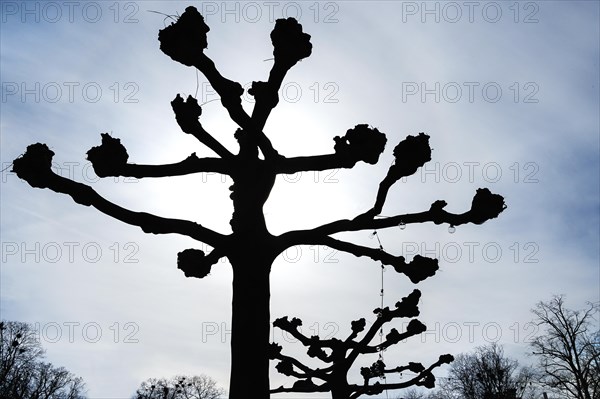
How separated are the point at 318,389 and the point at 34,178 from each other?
7.99 m

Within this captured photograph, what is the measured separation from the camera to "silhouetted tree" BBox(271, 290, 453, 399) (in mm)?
10180

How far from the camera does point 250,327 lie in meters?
3.54

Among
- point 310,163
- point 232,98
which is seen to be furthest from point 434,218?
point 232,98

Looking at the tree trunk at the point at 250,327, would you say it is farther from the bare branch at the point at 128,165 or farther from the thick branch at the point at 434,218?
the bare branch at the point at 128,165

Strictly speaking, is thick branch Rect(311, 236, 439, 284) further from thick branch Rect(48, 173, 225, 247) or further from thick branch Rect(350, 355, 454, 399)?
thick branch Rect(350, 355, 454, 399)

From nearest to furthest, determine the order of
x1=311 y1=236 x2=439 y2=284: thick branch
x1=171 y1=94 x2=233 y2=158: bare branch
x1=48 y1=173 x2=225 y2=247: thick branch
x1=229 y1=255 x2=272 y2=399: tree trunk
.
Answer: x1=229 y1=255 x2=272 y2=399: tree trunk
x1=48 y1=173 x2=225 y2=247: thick branch
x1=171 y1=94 x2=233 y2=158: bare branch
x1=311 y1=236 x2=439 y2=284: thick branch

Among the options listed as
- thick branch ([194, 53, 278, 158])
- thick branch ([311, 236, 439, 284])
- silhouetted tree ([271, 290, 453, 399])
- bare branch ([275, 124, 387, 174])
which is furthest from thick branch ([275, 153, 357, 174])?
silhouetted tree ([271, 290, 453, 399])

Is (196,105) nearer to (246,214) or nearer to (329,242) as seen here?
(246,214)

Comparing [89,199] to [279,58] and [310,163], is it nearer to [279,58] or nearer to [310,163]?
[310,163]

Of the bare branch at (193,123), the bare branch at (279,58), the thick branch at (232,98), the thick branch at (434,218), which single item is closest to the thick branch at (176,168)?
the bare branch at (193,123)

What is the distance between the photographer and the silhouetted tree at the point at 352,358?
33.4 feet

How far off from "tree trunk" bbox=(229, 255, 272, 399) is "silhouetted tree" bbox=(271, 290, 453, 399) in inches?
244

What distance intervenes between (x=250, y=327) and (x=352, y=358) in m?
7.83

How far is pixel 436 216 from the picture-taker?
4.57m
